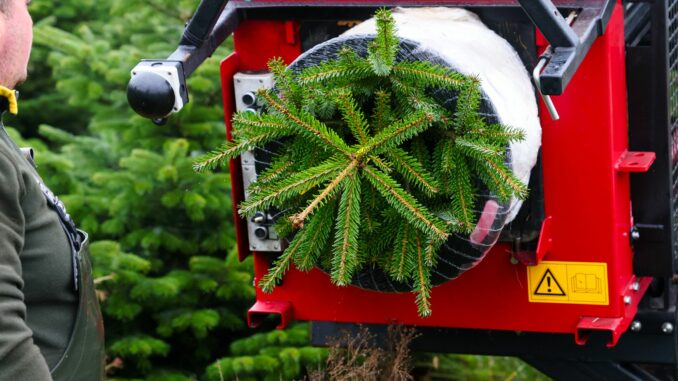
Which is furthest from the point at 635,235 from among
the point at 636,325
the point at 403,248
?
the point at 403,248

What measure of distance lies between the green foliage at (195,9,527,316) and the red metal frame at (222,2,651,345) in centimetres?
36

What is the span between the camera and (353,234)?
104 inches

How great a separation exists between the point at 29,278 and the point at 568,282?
158cm

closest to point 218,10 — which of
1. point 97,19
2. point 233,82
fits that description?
point 233,82

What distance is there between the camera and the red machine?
3057 millimetres

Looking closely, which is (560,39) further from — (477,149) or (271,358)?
(271,358)

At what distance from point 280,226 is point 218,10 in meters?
0.71

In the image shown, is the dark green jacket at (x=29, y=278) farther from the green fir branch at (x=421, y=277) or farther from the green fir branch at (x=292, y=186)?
the green fir branch at (x=421, y=277)

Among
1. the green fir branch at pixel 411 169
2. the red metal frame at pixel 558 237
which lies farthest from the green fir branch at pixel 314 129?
the red metal frame at pixel 558 237

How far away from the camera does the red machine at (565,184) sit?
306cm

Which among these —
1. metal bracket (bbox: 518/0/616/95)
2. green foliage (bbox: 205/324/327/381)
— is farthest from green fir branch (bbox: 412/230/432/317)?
green foliage (bbox: 205/324/327/381)

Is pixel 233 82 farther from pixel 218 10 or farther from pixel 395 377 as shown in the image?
pixel 395 377

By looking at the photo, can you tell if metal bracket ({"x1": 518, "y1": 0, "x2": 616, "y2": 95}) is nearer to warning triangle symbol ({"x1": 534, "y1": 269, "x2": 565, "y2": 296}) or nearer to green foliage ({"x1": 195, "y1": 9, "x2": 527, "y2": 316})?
green foliage ({"x1": 195, "y1": 9, "x2": 527, "y2": 316})

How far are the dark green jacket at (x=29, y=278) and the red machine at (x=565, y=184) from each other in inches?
28.6
